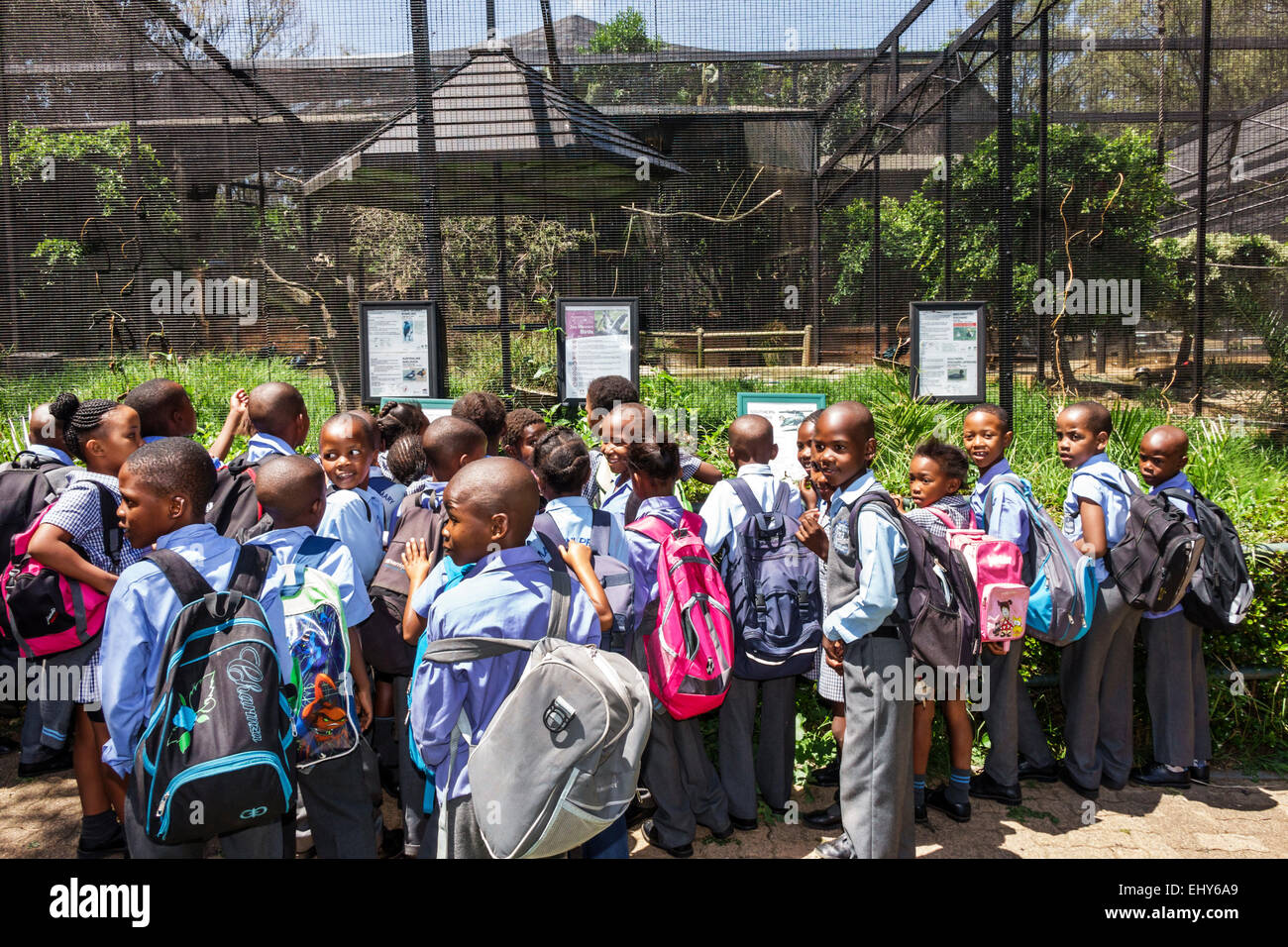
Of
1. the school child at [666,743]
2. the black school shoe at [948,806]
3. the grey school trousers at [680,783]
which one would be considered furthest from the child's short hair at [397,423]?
the black school shoe at [948,806]

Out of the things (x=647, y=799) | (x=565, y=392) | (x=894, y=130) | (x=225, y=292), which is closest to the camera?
(x=647, y=799)

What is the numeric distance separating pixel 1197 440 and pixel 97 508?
7.01 meters

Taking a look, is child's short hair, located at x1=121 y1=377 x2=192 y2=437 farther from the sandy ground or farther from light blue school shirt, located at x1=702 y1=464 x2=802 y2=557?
light blue school shirt, located at x1=702 y1=464 x2=802 y2=557

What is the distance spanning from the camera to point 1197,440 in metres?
6.49

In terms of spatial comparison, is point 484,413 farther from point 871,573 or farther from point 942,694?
point 942,694

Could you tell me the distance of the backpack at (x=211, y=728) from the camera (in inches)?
86.3

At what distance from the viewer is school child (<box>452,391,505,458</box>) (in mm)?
4012

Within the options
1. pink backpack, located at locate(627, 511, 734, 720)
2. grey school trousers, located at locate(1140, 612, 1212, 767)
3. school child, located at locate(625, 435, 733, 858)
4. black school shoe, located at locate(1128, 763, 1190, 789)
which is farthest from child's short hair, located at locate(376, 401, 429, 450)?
black school shoe, located at locate(1128, 763, 1190, 789)

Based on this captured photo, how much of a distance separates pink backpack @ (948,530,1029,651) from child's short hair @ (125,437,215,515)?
9.10ft

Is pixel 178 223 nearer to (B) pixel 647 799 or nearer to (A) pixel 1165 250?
(B) pixel 647 799

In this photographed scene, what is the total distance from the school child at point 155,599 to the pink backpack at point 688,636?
4.35 feet

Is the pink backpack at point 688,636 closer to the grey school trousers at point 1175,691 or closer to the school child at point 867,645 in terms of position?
the school child at point 867,645

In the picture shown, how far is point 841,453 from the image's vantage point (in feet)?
10.5

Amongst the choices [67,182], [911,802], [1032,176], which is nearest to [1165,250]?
[1032,176]
